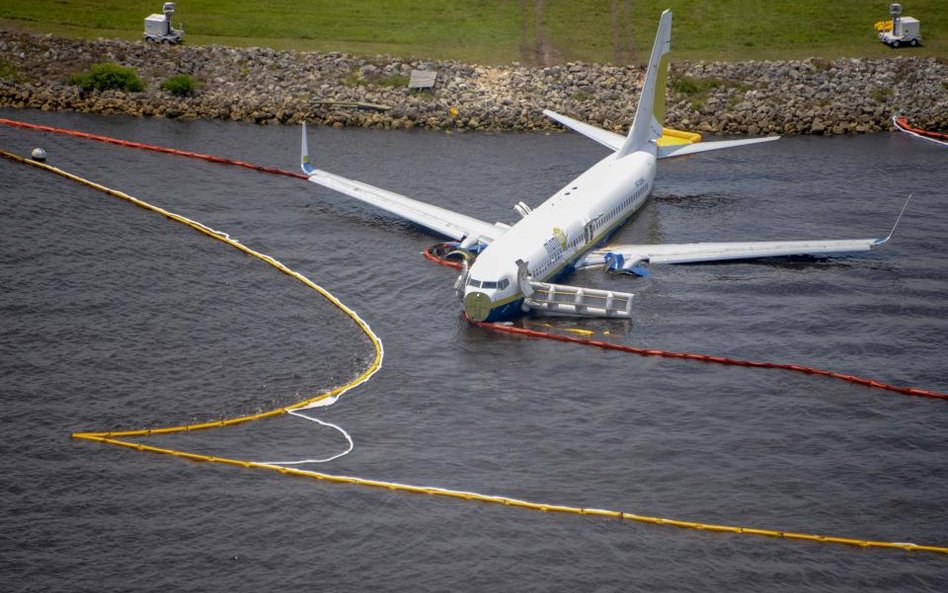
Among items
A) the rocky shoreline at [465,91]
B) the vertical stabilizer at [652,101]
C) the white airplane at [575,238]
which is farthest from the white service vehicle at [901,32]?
the white airplane at [575,238]

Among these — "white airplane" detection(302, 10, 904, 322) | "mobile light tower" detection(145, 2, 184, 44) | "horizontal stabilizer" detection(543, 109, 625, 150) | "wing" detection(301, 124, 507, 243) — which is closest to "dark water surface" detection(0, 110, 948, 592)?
"white airplane" detection(302, 10, 904, 322)

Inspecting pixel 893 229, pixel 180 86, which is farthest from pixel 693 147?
pixel 180 86

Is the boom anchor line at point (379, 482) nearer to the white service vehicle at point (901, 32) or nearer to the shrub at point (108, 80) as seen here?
the shrub at point (108, 80)

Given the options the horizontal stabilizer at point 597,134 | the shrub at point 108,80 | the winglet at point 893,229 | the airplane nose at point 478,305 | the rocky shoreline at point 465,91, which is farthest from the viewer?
the shrub at point 108,80

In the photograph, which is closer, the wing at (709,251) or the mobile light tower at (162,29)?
the wing at (709,251)

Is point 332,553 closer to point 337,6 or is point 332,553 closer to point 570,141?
point 570,141

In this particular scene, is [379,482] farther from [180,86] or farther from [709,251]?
[180,86]

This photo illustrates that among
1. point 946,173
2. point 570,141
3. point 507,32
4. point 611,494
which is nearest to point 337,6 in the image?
point 507,32
